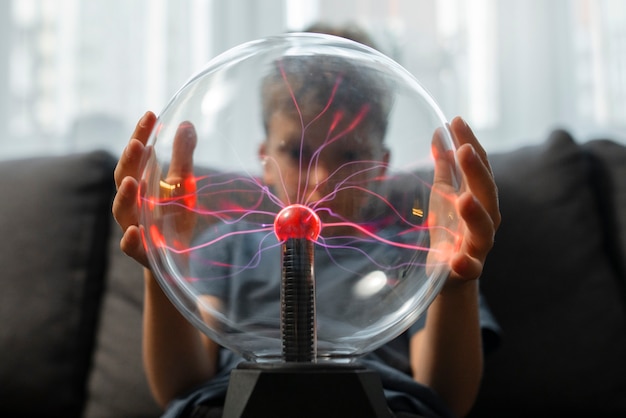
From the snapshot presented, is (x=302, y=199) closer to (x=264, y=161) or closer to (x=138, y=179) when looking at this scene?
(x=264, y=161)

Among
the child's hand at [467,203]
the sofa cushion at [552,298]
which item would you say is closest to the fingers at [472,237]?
the child's hand at [467,203]

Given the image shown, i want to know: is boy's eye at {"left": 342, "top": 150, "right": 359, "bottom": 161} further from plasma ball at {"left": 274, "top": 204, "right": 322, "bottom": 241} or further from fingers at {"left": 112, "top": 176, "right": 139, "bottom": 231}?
fingers at {"left": 112, "top": 176, "right": 139, "bottom": 231}

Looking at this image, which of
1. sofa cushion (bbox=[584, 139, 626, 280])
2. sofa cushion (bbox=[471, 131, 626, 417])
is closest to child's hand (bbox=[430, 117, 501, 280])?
sofa cushion (bbox=[471, 131, 626, 417])

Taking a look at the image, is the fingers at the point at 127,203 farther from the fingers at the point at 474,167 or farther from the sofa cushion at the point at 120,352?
the sofa cushion at the point at 120,352

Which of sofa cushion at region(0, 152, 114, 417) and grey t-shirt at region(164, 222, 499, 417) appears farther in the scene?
sofa cushion at region(0, 152, 114, 417)

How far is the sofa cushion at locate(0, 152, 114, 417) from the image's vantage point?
1201 mm

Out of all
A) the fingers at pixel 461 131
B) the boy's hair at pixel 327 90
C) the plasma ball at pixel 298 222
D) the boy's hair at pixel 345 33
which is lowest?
the plasma ball at pixel 298 222

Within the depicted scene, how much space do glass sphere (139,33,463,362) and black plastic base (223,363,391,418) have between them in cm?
3

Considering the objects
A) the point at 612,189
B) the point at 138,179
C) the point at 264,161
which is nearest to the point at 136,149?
the point at 138,179

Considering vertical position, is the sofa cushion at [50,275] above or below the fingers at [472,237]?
below

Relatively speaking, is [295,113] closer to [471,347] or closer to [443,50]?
[471,347]

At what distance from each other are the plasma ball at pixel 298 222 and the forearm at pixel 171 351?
0.37m

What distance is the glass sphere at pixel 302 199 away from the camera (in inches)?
21.9

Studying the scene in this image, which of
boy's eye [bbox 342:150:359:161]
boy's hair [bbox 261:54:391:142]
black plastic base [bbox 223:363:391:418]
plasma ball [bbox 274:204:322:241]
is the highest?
boy's hair [bbox 261:54:391:142]
